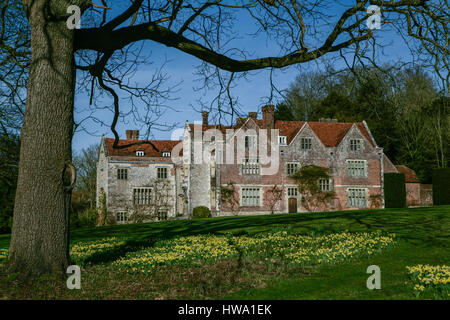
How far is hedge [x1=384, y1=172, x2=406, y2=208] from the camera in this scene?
43.5 metres

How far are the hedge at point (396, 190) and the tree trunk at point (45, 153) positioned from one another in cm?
4133

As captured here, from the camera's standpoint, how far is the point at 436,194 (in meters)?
41.6

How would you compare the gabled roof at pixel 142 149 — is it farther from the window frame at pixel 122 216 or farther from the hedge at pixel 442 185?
the hedge at pixel 442 185

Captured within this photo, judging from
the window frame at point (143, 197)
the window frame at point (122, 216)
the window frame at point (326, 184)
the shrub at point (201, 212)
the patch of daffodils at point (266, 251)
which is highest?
the window frame at point (326, 184)

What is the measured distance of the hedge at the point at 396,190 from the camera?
43.5 meters

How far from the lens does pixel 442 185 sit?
134 feet

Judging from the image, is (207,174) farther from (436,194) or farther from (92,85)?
(92,85)

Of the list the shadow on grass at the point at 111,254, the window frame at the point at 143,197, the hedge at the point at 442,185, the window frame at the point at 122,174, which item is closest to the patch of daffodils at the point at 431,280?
the shadow on grass at the point at 111,254

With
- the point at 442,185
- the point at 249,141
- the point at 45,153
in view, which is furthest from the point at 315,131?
the point at 45,153

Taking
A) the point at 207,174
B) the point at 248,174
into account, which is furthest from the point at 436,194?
the point at 207,174

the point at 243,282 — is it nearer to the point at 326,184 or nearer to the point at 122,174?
the point at 326,184

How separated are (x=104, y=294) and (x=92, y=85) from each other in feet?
19.1

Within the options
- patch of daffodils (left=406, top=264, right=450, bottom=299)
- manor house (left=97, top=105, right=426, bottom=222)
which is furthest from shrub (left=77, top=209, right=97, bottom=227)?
patch of daffodils (left=406, top=264, right=450, bottom=299)

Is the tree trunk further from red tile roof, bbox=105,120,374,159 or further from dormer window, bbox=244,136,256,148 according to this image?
red tile roof, bbox=105,120,374,159
